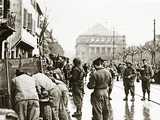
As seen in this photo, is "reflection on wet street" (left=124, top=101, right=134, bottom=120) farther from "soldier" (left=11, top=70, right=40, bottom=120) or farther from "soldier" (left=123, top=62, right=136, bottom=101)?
"soldier" (left=11, top=70, right=40, bottom=120)

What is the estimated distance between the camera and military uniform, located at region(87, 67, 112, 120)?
12555 mm

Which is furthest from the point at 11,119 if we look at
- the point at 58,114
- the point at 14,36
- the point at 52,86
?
the point at 14,36

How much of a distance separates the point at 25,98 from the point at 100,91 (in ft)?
10.3

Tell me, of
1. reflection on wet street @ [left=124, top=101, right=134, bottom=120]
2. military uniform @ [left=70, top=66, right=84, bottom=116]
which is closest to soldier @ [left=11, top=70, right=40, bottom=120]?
reflection on wet street @ [left=124, top=101, right=134, bottom=120]

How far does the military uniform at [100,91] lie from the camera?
1255cm

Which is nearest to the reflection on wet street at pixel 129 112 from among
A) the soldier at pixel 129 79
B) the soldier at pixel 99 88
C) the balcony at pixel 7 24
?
the soldier at pixel 129 79

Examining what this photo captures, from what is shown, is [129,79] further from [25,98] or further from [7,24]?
[25,98]

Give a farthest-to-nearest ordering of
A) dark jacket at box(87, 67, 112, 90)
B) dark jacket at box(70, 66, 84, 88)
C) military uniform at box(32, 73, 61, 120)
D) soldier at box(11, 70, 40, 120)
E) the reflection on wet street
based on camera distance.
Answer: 1. dark jacket at box(70, 66, 84, 88)
2. the reflection on wet street
3. dark jacket at box(87, 67, 112, 90)
4. military uniform at box(32, 73, 61, 120)
5. soldier at box(11, 70, 40, 120)

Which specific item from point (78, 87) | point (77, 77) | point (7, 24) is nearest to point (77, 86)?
point (78, 87)

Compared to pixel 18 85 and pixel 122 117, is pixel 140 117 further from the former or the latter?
pixel 18 85

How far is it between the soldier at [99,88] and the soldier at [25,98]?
2.75 meters

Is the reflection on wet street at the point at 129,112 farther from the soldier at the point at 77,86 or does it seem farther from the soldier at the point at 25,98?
the soldier at the point at 25,98

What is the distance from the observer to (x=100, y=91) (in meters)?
12.6

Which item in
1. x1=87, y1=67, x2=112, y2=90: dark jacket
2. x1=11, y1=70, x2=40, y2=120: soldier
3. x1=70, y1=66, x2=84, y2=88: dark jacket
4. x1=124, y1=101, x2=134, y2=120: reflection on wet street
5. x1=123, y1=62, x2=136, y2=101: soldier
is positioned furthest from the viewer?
A: x1=123, y1=62, x2=136, y2=101: soldier
